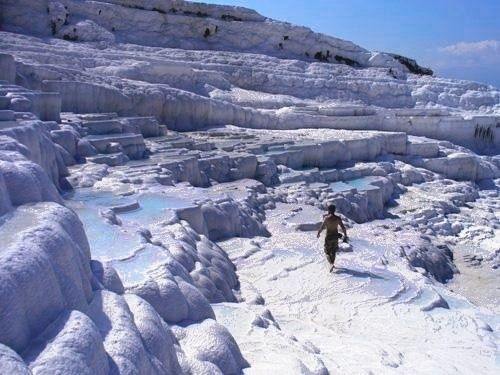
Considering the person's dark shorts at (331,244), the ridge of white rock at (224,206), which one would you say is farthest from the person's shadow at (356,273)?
the person's dark shorts at (331,244)

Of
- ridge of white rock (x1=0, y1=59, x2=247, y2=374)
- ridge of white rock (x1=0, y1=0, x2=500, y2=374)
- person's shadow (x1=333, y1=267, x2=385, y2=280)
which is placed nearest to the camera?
ridge of white rock (x1=0, y1=59, x2=247, y2=374)

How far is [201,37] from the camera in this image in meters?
21.8

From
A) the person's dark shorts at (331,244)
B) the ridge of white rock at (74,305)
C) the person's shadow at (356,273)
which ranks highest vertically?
the ridge of white rock at (74,305)

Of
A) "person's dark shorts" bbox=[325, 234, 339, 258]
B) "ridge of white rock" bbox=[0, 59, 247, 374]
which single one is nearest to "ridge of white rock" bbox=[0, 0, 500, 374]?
"ridge of white rock" bbox=[0, 59, 247, 374]

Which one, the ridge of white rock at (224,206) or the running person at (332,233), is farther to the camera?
the running person at (332,233)

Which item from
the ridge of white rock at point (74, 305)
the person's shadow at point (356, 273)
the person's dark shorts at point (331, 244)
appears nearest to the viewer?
the ridge of white rock at point (74, 305)

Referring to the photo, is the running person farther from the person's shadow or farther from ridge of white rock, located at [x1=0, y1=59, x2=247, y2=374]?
ridge of white rock, located at [x1=0, y1=59, x2=247, y2=374]

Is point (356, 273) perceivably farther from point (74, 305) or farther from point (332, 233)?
point (74, 305)

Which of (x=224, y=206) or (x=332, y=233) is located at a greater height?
(x=332, y=233)

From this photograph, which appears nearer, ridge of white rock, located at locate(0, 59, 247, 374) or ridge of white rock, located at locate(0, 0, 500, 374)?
ridge of white rock, located at locate(0, 59, 247, 374)

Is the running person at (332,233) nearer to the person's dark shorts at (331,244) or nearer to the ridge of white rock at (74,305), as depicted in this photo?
the person's dark shorts at (331,244)

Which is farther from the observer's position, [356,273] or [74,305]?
[356,273]

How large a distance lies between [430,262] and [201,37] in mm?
15551

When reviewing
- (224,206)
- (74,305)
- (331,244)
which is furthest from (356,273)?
(74,305)
